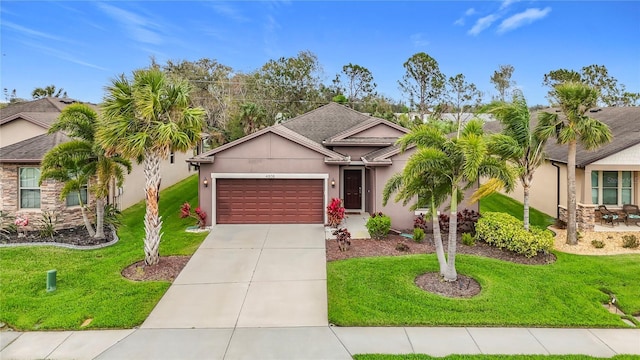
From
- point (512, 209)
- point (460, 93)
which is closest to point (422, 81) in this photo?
point (460, 93)

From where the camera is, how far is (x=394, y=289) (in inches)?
350

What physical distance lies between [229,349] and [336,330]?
80.8 inches

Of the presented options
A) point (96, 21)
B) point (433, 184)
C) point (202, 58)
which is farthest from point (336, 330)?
point (202, 58)

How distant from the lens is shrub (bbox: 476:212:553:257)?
11414 mm

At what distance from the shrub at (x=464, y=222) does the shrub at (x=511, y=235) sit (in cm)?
85

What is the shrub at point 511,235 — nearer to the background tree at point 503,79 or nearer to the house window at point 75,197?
the house window at point 75,197

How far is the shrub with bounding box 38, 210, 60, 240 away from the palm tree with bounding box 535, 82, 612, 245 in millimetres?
17909

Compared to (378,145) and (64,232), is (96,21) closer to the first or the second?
(64,232)

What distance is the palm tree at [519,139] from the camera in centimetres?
1233

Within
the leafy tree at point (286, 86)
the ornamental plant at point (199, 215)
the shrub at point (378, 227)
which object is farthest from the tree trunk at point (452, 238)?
the leafy tree at point (286, 86)

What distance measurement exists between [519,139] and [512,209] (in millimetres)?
6836

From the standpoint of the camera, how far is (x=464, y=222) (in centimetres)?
1421

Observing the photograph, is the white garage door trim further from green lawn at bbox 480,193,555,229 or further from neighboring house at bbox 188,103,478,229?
green lawn at bbox 480,193,555,229

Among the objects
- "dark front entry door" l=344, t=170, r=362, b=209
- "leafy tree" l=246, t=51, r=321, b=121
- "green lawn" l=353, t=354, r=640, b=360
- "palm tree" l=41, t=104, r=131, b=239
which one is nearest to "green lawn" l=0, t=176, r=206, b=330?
"palm tree" l=41, t=104, r=131, b=239
